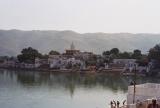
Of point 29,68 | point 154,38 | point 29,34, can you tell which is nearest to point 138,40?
point 154,38

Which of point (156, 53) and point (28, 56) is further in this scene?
point (28, 56)

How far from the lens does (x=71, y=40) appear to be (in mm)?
153250

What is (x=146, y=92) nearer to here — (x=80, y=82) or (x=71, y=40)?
(x=80, y=82)

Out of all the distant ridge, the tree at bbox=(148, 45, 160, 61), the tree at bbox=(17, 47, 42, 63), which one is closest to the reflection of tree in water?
the tree at bbox=(148, 45, 160, 61)

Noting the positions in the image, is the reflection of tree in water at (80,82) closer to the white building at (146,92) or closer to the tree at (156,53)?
the tree at (156,53)

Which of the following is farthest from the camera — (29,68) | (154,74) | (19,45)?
(19,45)

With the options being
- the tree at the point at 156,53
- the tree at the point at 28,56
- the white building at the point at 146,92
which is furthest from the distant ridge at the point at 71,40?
the white building at the point at 146,92

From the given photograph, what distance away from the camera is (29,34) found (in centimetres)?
16012

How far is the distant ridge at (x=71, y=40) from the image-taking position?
148m

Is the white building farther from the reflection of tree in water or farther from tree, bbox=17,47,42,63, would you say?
tree, bbox=17,47,42,63

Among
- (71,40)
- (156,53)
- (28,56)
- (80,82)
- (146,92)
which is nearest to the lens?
Answer: (146,92)

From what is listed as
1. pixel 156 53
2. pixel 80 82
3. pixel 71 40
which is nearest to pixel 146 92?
pixel 80 82

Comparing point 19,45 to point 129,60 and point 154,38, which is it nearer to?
point 154,38

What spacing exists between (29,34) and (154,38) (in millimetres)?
46588
